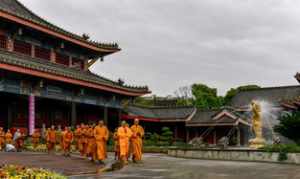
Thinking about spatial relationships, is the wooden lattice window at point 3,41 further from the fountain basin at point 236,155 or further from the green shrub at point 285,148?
the green shrub at point 285,148

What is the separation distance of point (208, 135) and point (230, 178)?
31.6 meters

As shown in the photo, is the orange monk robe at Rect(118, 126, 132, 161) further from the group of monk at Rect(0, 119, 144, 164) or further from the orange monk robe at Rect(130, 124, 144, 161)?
the orange monk robe at Rect(130, 124, 144, 161)

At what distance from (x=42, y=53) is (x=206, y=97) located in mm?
46707

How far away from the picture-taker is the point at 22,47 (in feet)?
103

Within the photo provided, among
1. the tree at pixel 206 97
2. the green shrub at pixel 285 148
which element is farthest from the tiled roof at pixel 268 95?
the green shrub at pixel 285 148

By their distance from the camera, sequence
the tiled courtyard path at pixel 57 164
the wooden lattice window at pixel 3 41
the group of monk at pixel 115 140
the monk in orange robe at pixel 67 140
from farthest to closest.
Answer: the wooden lattice window at pixel 3 41
the monk in orange robe at pixel 67 140
the group of monk at pixel 115 140
the tiled courtyard path at pixel 57 164

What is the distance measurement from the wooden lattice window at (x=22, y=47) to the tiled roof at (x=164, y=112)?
532 inches

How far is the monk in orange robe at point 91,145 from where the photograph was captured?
21.3 metres

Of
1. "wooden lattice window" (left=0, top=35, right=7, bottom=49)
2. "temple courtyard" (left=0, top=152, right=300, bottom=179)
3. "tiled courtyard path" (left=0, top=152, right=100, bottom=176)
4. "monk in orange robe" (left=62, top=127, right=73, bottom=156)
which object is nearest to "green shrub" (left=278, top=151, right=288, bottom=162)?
"temple courtyard" (left=0, top=152, right=300, bottom=179)

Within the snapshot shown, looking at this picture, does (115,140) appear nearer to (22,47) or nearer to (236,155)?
(236,155)

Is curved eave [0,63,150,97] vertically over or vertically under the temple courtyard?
over

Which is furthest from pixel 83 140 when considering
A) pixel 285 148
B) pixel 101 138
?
pixel 285 148

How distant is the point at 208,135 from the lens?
152 feet

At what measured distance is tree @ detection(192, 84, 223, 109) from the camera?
75438 mm
